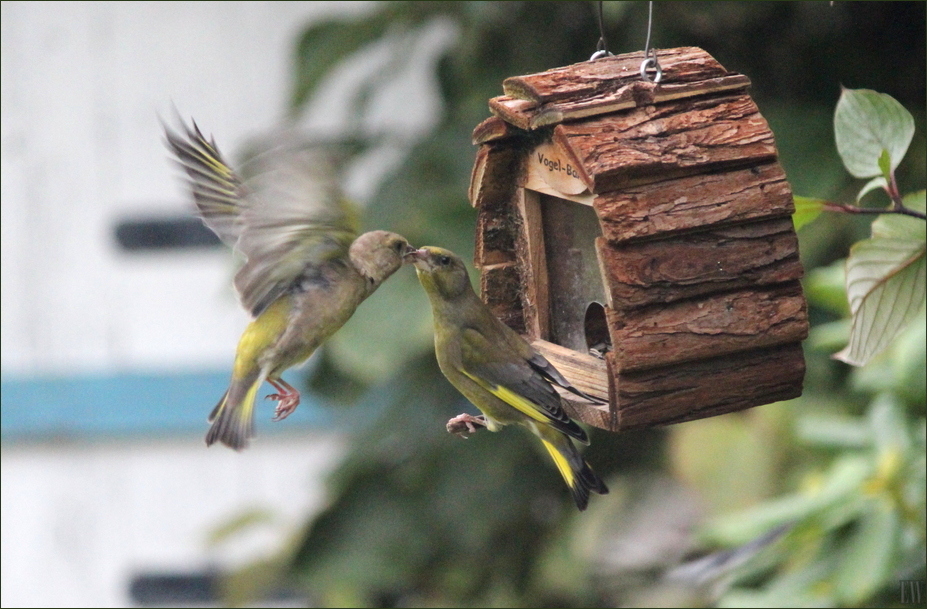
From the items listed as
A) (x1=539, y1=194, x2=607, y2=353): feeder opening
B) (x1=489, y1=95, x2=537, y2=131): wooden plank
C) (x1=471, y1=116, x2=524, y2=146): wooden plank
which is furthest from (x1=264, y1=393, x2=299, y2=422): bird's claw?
(x1=489, y1=95, x2=537, y2=131): wooden plank

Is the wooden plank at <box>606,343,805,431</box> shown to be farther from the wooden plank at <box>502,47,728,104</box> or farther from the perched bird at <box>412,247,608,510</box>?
the wooden plank at <box>502,47,728,104</box>

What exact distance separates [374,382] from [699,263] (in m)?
2.60

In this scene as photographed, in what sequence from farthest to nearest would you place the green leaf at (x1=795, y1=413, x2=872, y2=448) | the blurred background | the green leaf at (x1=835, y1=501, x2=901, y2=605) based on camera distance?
the blurred background < the green leaf at (x1=795, y1=413, x2=872, y2=448) < the green leaf at (x1=835, y1=501, x2=901, y2=605)

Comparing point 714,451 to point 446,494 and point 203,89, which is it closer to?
point 446,494

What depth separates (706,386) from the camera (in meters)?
1.83

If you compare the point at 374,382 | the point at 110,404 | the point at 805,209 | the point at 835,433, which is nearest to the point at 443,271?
the point at 805,209

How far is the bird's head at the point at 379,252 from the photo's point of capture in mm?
2127

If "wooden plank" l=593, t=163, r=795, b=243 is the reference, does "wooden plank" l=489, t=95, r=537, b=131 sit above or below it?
above

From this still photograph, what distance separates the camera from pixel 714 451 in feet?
12.8

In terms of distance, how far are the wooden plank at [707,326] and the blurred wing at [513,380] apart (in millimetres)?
267

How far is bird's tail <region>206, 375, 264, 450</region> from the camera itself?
217 cm

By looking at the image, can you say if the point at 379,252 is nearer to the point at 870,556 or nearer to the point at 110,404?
the point at 870,556

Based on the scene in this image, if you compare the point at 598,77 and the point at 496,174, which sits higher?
the point at 598,77

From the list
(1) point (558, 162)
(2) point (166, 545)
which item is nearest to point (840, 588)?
(1) point (558, 162)
